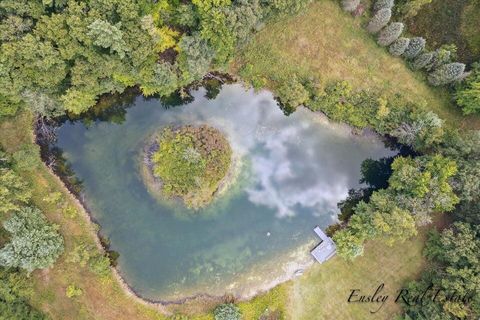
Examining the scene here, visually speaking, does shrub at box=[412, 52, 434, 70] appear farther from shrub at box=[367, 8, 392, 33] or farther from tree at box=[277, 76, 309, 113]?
tree at box=[277, 76, 309, 113]

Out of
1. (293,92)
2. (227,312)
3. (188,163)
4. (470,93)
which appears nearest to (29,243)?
(188,163)

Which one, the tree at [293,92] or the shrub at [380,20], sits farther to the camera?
the tree at [293,92]

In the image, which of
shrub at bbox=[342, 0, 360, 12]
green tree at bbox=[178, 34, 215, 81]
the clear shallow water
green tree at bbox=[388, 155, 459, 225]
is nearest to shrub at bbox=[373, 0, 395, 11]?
shrub at bbox=[342, 0, 360, 12]

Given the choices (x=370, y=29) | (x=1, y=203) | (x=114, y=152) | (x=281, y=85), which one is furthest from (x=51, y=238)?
(x=370, y=29)

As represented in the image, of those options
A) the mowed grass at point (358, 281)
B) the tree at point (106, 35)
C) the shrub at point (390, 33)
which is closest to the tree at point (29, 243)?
the tree at point (106, 35)

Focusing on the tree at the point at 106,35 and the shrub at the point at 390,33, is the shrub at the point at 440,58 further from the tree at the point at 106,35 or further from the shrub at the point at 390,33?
the tree at the point at 106,35

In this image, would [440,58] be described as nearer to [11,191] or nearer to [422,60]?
[422,60]
